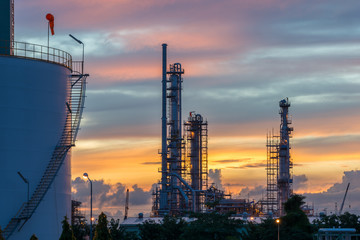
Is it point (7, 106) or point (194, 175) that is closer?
point (7, 106)

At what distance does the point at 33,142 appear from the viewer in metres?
57.1

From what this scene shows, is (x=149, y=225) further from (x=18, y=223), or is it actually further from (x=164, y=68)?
(x=164, y=68)

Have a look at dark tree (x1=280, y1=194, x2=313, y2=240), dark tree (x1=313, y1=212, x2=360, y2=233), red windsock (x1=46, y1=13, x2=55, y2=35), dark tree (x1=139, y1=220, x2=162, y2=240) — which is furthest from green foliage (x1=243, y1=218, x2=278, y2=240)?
red windsock (x1=46, y1=13, x2=55, y2=35)

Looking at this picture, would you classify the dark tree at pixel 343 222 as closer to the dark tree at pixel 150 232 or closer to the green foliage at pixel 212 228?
the green foliage at pixel 212 228

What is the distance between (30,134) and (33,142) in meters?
0.75

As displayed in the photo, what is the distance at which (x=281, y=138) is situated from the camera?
365 ft

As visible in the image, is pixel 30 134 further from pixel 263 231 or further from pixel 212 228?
pixel 263 231

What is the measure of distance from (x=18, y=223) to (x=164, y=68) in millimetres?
51455

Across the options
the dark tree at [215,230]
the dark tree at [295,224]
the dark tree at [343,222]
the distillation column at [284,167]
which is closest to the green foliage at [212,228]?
the dark tree at [215,230]

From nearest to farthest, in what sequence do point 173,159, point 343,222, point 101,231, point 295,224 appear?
point 101,231 < point 295,224 < point 343,222 < point 173,159

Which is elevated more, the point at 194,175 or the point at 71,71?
the point at 71,71

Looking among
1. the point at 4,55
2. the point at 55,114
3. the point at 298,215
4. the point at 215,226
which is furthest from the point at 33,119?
the point at 298,215

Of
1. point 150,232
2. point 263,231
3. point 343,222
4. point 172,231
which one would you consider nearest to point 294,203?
point 263,231

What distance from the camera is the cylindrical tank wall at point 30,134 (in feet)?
183
